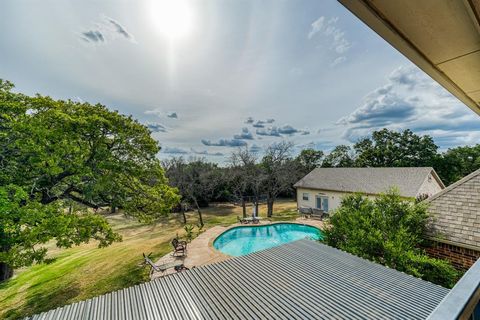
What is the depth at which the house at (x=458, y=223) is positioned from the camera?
6.95m

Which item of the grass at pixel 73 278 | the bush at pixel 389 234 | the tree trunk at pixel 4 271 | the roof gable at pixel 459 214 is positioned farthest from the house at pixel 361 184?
the tree trunk at pixel 4 271

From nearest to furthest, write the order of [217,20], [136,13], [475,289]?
[475,289] → [217,20] → [136,13]

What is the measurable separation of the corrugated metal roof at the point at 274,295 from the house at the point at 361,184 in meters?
12.6

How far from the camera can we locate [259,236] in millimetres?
16656

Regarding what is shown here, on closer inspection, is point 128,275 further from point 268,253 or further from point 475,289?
point 475,289

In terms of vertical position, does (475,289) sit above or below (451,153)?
below

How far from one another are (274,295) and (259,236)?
1267 centimetres

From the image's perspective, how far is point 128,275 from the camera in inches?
390

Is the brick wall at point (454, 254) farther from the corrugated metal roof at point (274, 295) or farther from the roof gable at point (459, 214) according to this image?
the corrugated metal roof at point (274, 295)

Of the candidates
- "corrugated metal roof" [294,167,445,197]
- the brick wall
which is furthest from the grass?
"corrugated metal roof" [294,167,445,197]

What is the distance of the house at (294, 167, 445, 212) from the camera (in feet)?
60.0

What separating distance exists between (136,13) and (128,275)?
1068 cm

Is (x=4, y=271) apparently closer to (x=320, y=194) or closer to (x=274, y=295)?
(x=274, y=295)

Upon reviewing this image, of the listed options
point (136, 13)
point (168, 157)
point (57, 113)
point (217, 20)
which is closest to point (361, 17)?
point (217, 20)
